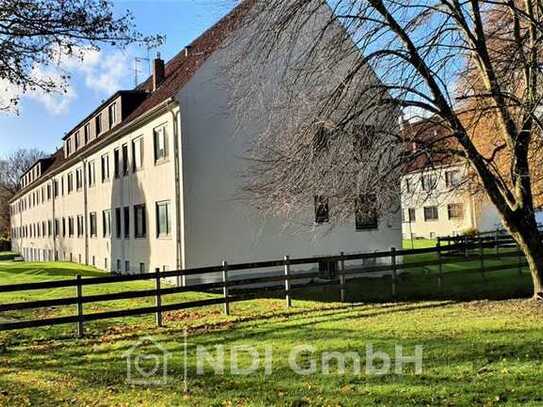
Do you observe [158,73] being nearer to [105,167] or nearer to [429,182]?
[105,167]

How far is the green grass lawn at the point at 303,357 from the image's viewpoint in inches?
235

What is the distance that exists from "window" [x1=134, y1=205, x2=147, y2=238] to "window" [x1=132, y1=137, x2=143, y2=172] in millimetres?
1741

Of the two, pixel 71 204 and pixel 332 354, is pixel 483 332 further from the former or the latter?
pixel 71 204

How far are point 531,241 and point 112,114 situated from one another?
22.5m

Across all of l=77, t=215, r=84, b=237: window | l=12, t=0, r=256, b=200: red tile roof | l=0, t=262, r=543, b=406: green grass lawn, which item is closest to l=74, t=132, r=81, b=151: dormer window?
l=12, t=0, r=256, b=200: red tile roof

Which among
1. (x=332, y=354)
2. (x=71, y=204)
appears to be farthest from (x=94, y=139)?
(x=332, y=354)

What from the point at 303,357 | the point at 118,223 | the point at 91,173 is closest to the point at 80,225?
the point at 91,173

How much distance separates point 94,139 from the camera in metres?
33.1

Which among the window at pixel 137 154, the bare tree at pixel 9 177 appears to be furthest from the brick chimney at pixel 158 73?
the bare tree at pixel 9 177

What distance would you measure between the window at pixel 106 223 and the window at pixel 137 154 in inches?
209

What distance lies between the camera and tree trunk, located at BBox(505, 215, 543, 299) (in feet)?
41.7

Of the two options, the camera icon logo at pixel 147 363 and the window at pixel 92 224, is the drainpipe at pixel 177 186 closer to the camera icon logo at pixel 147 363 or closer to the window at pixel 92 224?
the camera icon logo at pixel 147 363

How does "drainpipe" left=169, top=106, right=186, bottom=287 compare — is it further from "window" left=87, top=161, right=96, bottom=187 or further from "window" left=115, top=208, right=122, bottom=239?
"window" left=87, top=161, right=96, bottom=187

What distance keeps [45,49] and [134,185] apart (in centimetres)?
1593
